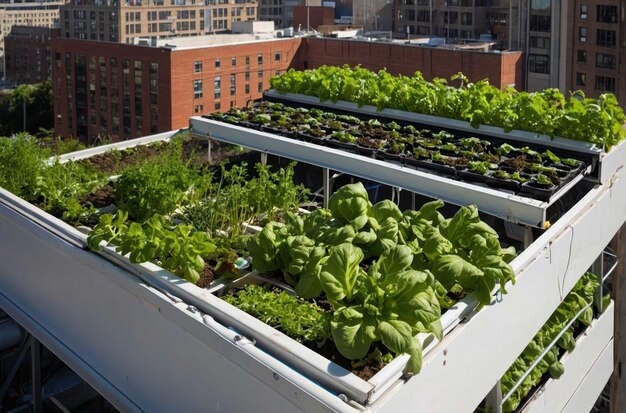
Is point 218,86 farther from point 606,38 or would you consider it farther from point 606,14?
point 606,14

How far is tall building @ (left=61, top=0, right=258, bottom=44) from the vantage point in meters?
92.5

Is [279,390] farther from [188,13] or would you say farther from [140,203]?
[188,13]

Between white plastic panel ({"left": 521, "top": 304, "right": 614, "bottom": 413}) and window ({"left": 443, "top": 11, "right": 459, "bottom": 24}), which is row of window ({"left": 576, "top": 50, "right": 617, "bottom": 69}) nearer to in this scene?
window ({"left": 443, "top": 11, "right": 459, "bottom": 24})

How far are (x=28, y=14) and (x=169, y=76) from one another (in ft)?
416

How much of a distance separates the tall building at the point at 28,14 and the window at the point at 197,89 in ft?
372

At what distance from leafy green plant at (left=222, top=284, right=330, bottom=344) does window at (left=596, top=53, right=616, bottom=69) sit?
5351cm

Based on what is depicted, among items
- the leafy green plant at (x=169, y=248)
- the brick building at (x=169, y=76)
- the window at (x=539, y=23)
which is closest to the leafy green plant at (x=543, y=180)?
the leafy green plant at (x=169, y=248)

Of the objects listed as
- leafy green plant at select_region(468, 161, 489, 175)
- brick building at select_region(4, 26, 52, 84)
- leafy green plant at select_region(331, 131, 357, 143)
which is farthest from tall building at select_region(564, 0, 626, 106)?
brick building at select_region(4, 26, 52, 84)

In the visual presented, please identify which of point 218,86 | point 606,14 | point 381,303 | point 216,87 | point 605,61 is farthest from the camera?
point 218,86

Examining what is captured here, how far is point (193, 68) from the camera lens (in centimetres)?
5572

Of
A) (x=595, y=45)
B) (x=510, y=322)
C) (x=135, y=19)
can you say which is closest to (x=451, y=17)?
(x=595, y=45)

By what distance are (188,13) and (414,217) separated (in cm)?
9722

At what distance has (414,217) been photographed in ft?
17.4

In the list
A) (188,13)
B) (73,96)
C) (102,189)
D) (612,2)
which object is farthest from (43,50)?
(102,189)
